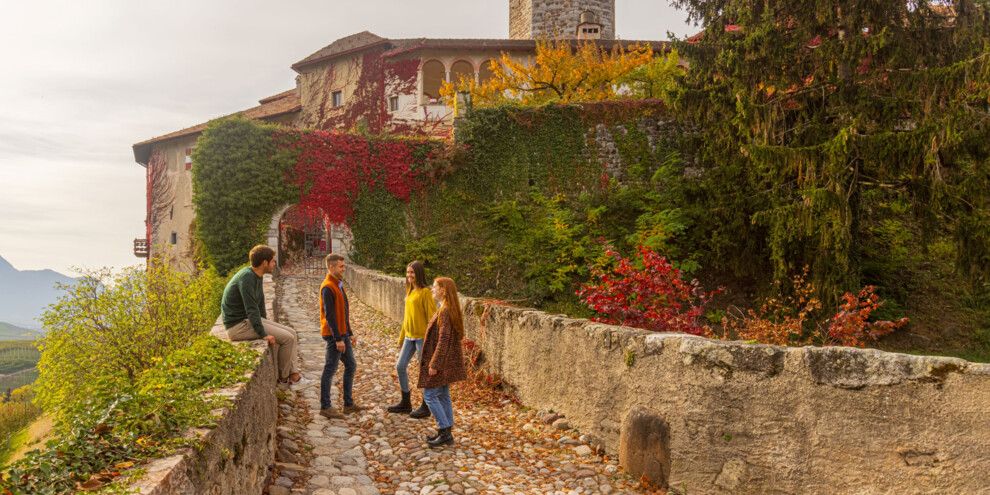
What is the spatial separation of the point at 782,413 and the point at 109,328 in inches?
432

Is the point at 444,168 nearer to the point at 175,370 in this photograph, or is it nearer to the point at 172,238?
the point at 172,238

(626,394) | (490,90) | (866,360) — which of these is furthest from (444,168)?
(866,360)

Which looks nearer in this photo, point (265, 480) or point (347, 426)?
point (265, 480)

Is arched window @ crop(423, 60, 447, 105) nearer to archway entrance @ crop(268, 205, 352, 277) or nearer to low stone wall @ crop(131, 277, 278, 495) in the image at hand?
archway entrance @ crop(268, 205, 352, 277)

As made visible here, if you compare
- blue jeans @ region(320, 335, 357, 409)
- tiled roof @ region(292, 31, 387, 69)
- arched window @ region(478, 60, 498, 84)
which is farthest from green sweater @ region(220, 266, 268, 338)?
tiled roof @ region(292, 31, 387, 69)

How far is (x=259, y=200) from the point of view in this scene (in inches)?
713

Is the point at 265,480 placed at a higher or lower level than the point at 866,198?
lower

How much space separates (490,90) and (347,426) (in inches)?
728

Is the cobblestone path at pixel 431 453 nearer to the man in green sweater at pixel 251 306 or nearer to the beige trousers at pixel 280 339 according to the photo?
the beige trousers at pixel 280 339

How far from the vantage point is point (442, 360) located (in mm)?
5617

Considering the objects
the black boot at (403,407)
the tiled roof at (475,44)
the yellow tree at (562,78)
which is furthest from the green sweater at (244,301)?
the tiled roof at (475,44)

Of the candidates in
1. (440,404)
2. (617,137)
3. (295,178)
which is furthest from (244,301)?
(617,137)

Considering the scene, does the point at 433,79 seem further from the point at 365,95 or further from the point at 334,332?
the point at 334,332

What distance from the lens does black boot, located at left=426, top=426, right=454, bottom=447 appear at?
5.54m
